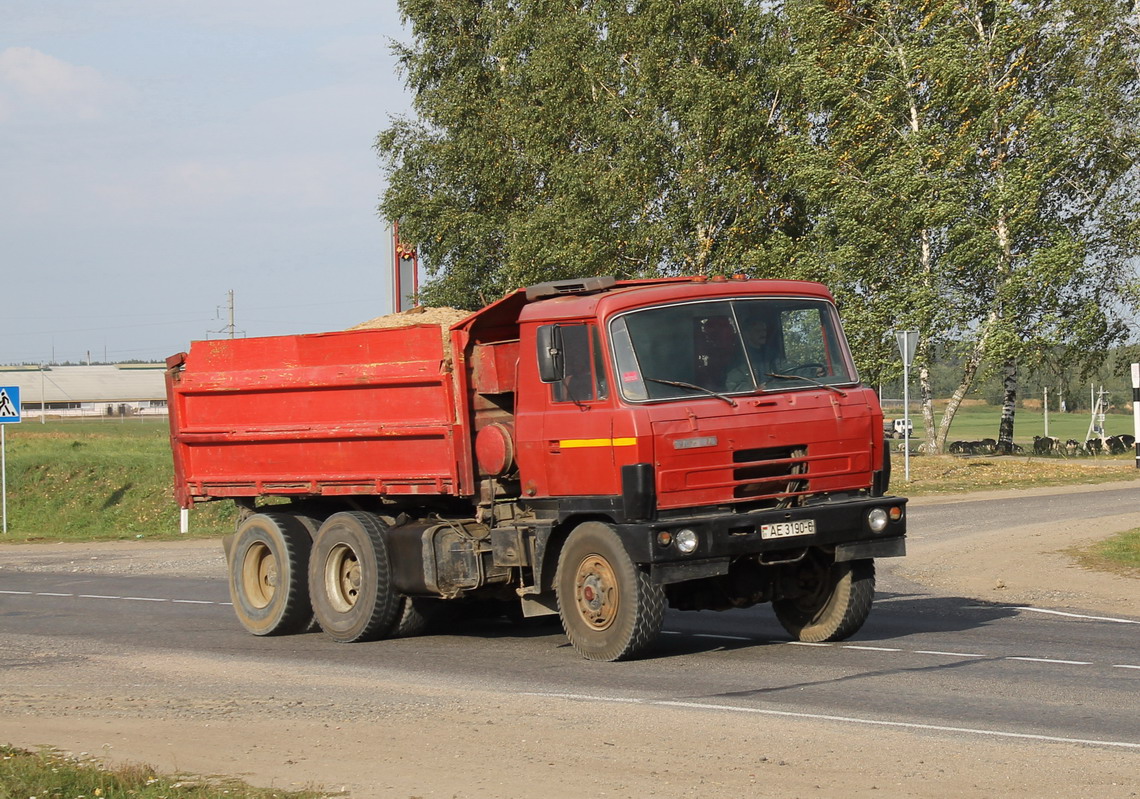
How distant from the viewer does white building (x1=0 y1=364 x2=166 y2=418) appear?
13062cm

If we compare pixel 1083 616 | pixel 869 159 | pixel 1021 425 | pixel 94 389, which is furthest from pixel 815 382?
pixel 94 389

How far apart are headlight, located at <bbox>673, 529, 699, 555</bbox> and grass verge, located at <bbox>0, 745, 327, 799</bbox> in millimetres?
4346

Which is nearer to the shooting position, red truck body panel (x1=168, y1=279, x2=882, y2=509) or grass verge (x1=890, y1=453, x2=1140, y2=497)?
red truck body panel (x1=168, y1=279, x2=882, y2=509)

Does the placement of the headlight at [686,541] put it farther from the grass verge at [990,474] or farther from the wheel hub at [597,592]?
the grass verge at [990,474]

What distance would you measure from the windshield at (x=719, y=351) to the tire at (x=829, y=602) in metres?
1.55

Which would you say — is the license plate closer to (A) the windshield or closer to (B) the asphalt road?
(B) the asphalt road

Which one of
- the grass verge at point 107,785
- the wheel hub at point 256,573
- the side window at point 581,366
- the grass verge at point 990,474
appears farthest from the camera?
the grass verge at point 990,474

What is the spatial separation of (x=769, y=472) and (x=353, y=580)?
180 inches

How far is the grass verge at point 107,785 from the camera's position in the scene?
23.3ft

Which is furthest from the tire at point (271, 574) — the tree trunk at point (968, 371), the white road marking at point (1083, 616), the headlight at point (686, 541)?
the tree trunk at point (968, 371)

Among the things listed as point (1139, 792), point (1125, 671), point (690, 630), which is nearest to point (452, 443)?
point (690, 630)

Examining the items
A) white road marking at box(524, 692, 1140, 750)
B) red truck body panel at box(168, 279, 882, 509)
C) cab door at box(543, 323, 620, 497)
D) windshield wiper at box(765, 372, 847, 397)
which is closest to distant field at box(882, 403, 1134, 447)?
red truck body panel at box(168, 279, 882, 509)

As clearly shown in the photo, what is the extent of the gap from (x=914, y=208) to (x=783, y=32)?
829 centimetres

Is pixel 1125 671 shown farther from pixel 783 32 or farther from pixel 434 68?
pixel 434 68
